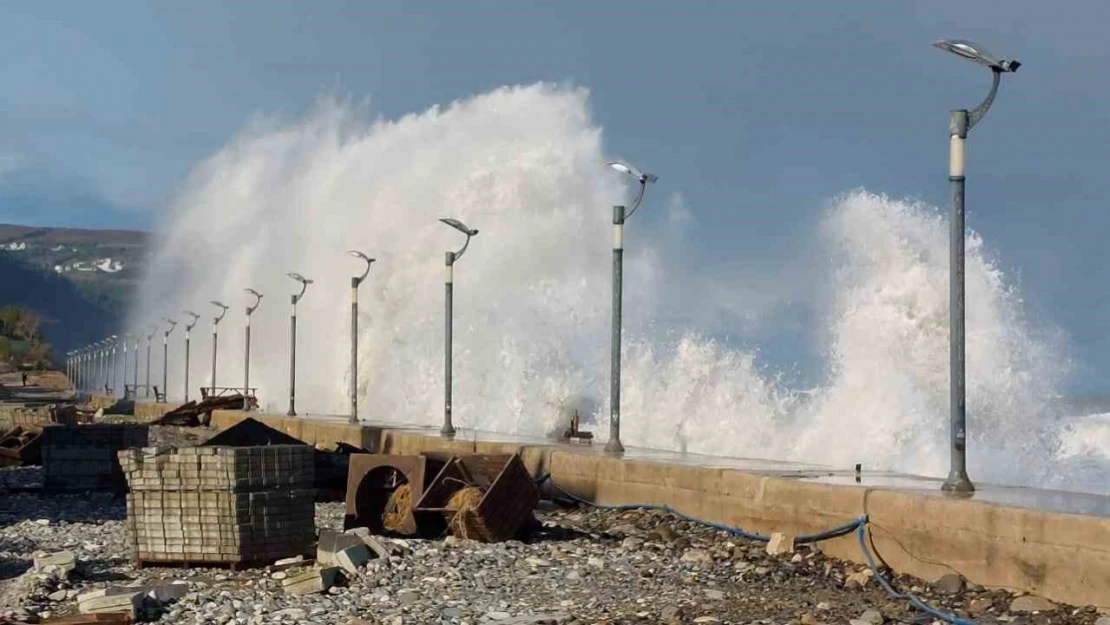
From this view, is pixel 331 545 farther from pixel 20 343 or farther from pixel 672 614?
pixel 20 343

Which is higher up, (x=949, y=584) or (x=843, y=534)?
(x=843, y=534)

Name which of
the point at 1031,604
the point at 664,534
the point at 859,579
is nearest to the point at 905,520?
the point at 859,579

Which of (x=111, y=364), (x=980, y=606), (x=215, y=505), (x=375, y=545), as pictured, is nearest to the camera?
(x=980, y=606)

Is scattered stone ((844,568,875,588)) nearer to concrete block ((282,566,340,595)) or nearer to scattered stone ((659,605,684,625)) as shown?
scattered stone ((659,605,684,625))

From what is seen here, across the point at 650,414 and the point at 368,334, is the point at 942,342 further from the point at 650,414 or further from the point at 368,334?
the point at 368,334

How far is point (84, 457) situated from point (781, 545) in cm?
1359

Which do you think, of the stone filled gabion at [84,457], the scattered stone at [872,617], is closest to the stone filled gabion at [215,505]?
the scattered stone at [872,617]

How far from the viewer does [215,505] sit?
13.4 metres

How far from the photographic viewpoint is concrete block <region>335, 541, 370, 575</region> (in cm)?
1195

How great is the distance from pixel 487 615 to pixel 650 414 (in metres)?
24.0

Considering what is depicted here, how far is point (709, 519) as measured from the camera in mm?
14719

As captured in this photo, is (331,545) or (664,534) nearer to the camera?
(331,545)

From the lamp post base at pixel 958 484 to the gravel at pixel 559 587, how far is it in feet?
3.41

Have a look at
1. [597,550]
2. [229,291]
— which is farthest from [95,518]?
[229,291]
